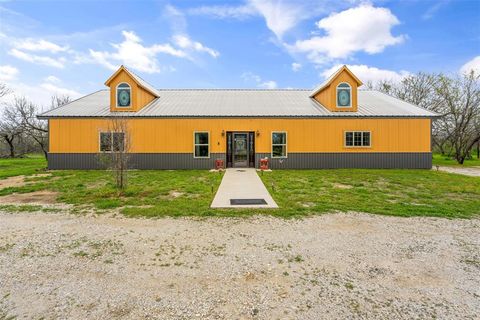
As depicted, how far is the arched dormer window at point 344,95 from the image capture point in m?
16.5

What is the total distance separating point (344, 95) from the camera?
1653cm

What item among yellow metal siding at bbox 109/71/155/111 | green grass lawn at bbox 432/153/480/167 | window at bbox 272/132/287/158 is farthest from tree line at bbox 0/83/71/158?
green grass lawn at bbox 432/153/480/167

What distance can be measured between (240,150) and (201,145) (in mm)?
2792

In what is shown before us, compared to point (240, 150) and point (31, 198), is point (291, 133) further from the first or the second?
point (31, 198)

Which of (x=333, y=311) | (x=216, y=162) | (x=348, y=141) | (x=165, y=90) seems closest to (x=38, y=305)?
(x=333, y=311)

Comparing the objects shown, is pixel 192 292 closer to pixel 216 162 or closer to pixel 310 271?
pixel 310 271

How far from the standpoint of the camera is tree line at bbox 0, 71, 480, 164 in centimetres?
2259

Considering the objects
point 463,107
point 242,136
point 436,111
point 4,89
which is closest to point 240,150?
point 242,136

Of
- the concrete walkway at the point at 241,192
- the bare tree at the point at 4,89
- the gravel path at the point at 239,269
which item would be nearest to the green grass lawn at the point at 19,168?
the bare tree at the point at 4,89

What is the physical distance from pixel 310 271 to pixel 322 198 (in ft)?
15.4

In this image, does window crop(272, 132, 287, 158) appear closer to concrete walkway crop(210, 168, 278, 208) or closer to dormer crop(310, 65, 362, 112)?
dormer crop(310, 65, 362, 112)

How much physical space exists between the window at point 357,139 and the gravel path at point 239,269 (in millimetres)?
11043

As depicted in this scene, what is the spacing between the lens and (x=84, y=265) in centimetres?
360

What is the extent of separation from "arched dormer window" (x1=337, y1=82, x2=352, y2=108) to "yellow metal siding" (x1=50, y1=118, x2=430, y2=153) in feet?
4.58
